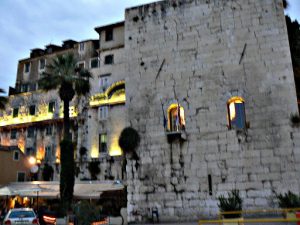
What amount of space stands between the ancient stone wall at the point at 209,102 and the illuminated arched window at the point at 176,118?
0.29 meters

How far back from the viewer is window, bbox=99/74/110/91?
105ft

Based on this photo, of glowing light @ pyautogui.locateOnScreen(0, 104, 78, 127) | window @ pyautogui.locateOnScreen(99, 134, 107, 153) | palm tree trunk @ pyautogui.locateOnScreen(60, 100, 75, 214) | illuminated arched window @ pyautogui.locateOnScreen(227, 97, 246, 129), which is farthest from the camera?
glowing light @ pyautogui.locateOnScreen(0, 104, 78, 127)

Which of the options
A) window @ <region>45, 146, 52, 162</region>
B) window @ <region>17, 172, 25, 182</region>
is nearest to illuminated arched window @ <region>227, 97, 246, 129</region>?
window @ <region>45, 146, 52, 162</region>

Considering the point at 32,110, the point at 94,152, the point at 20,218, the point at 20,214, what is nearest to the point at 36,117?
the point at 32,110

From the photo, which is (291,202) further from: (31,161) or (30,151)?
(30,151)

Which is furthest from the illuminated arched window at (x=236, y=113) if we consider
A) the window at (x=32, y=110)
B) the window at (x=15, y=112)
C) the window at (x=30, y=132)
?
the window at (x=15, y=112)

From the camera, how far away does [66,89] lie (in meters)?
23.4

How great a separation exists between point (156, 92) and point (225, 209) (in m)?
6.56

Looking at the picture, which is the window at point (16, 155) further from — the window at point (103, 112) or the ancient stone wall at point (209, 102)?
the ancient stone wall at point (209, 102)

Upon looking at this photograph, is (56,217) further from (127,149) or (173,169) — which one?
(173,169)

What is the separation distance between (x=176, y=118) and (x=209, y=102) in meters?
1.72

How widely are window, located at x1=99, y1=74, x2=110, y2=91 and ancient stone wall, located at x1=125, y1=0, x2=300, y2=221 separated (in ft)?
53.3

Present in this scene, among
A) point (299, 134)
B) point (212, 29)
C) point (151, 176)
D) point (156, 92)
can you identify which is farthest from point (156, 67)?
point (299, 134)

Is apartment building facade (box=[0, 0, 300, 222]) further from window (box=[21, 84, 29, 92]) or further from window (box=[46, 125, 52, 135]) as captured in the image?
window (box=[21, 84, 29, 92])
